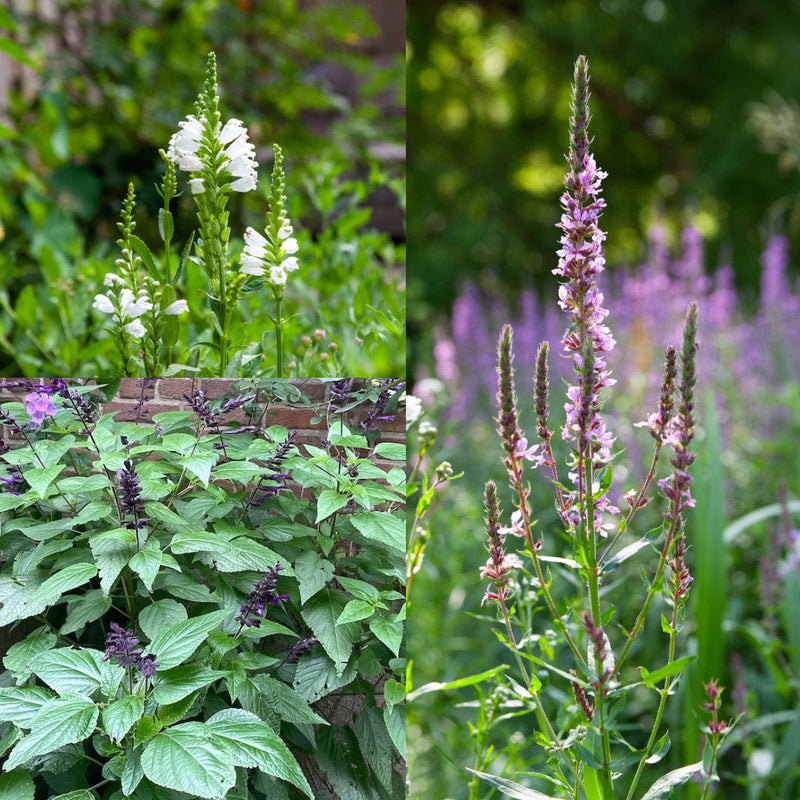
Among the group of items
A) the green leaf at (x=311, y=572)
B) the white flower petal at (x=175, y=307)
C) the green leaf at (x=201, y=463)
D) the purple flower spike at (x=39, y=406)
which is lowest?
the green leaf at (x=311, y=572)

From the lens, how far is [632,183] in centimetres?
884

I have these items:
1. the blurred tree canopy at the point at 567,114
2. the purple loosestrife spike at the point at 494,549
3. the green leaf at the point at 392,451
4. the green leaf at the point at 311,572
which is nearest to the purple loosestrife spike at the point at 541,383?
the purple loosestrife spike at the point at 494,549

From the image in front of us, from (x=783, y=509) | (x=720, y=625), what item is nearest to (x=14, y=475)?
(x=720, y=625)

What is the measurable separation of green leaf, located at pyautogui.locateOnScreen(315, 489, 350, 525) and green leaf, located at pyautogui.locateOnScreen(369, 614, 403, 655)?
0.15 metres

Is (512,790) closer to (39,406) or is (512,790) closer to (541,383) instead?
(541,383)

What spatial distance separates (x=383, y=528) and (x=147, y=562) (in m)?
0.30

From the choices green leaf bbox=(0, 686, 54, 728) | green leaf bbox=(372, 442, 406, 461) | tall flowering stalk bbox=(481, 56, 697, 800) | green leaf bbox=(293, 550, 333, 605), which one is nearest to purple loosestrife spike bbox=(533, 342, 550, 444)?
tall flowering stalk bbox=(481, 56, 697, 800)

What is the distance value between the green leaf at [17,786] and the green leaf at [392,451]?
59cm

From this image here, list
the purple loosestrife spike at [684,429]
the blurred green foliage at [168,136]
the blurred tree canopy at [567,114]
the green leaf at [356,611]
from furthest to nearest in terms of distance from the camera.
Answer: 1. the blurred tree canopy at [567,114]
2. the blurred green foliage at [168,136]
3. the green leaf at [356,611]
4. the purple loosestrife spike at [684,429]

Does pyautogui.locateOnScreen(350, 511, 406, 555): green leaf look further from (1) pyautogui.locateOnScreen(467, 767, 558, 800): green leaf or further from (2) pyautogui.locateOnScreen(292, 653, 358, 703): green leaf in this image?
(1) pyautogui.locateOnScreen(467, 767, 558, 800): green leaf

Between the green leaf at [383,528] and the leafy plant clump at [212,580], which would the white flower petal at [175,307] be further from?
the green leaf at [383,528]

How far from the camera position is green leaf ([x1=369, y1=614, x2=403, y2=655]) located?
1117 mm

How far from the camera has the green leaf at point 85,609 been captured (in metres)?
1.13

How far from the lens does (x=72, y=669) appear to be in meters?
1.07
